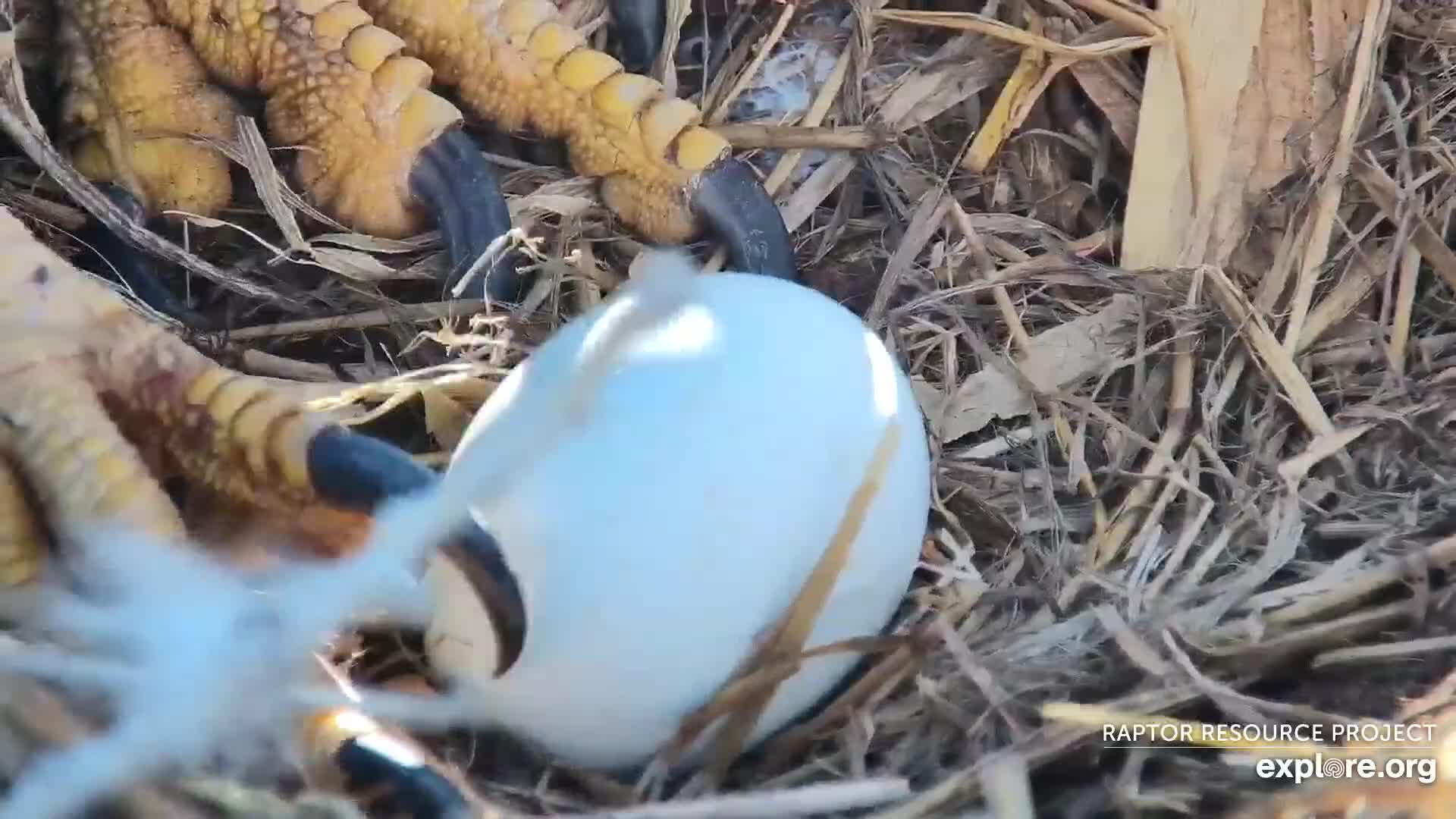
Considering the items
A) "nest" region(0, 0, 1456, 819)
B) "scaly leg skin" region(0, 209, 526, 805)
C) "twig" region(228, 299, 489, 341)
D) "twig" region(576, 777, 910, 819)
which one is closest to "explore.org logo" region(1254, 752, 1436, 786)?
"nest" region(0, 0, 1456, 819)

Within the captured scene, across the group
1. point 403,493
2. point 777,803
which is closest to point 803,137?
point 403,493

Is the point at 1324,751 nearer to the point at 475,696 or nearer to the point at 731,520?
the point at 731,520

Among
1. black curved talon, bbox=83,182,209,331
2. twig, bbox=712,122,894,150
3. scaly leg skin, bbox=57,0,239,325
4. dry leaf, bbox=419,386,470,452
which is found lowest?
dry leaf, bbox=419,386,470,452

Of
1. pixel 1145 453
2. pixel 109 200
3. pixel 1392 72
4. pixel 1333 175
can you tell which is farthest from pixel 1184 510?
pixel 109 200

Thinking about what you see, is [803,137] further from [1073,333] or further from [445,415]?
[445,415]

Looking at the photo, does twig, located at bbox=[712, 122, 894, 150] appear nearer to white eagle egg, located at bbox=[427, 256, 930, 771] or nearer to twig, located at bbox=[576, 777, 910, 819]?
white eagle egg, located at bbox=[427, 256, 930, 771]

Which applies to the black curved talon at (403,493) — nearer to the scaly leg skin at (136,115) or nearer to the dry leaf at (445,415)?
the dry leaf at (445,415)
